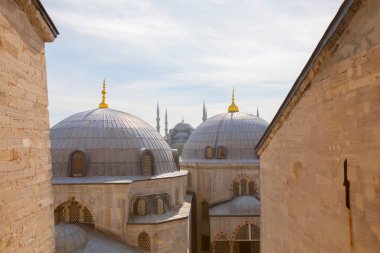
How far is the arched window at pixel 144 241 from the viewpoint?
15.4 meters

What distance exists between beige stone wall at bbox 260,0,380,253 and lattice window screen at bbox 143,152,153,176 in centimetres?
1048

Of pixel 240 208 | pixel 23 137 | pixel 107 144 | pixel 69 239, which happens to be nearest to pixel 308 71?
pixel 23 137

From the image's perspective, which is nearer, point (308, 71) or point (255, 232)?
point (308, 71)

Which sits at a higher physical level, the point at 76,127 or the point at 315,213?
the point at 76,127

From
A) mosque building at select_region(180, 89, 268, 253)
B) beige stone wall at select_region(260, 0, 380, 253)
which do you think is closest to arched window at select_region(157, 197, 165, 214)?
mosque building at select_region(180, 89, 268, 253)

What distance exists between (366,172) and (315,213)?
1.93 metres

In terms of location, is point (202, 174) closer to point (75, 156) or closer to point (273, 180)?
point (75, 156)

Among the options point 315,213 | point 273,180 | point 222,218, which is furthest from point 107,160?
point 315,213

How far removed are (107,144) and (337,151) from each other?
14.0 meters

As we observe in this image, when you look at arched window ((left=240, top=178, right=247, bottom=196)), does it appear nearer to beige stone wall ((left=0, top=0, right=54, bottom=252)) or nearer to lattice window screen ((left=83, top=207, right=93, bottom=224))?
lattice window screen ((left=83, top=207, right=93, bottom=224))

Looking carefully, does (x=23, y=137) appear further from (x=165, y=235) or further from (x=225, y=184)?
(x=225, y=184)

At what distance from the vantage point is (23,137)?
16.6 ft

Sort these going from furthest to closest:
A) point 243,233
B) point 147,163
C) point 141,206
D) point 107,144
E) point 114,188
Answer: point 243,233 → point 147,163 → point 107,144 → point 141,206 → point 114,188

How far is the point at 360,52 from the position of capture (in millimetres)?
4594
